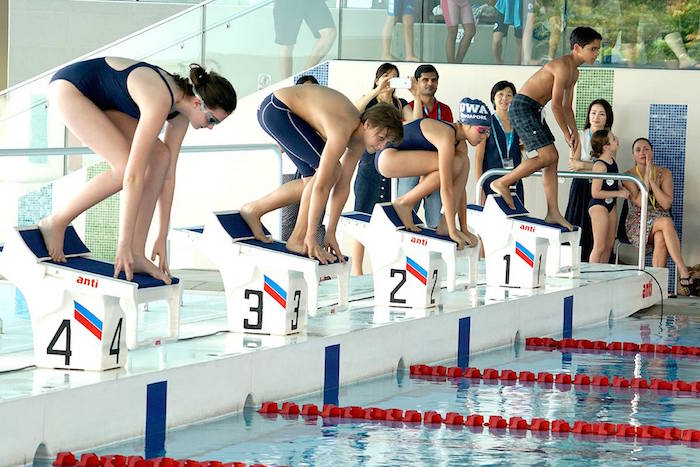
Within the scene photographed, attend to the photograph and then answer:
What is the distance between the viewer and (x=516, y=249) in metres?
9.18

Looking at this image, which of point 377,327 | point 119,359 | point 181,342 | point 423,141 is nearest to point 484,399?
point 377,327

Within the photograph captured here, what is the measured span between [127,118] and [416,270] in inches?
105

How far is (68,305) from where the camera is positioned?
518 centimetres

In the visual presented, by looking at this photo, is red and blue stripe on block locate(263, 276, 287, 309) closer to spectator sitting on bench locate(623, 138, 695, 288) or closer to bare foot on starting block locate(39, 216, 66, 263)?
bare foot on starting block locate(39, 216, 66, 263)

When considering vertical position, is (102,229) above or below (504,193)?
below

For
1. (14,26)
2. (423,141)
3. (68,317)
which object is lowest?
(68,317)

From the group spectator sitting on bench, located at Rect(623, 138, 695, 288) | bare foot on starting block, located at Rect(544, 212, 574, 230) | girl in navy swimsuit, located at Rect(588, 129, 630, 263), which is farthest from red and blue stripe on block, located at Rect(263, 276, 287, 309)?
spectator sitting on bench, located at Rect(623, 138, 695, 288)

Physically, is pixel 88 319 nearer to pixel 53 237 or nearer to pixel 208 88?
pixel 53 237

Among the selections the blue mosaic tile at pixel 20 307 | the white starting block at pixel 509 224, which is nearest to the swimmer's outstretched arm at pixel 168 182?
the blue mosaic tile at pixel 20 307

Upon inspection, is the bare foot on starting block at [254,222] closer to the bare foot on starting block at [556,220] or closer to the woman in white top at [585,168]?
the bare foot on starting block at [556,220]

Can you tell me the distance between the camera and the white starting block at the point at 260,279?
21.0 feet

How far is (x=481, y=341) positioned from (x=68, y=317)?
3.35 metres

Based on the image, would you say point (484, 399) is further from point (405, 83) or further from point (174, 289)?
point (405, 83)

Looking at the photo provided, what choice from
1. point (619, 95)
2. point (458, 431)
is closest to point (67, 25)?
point (619, 95)
